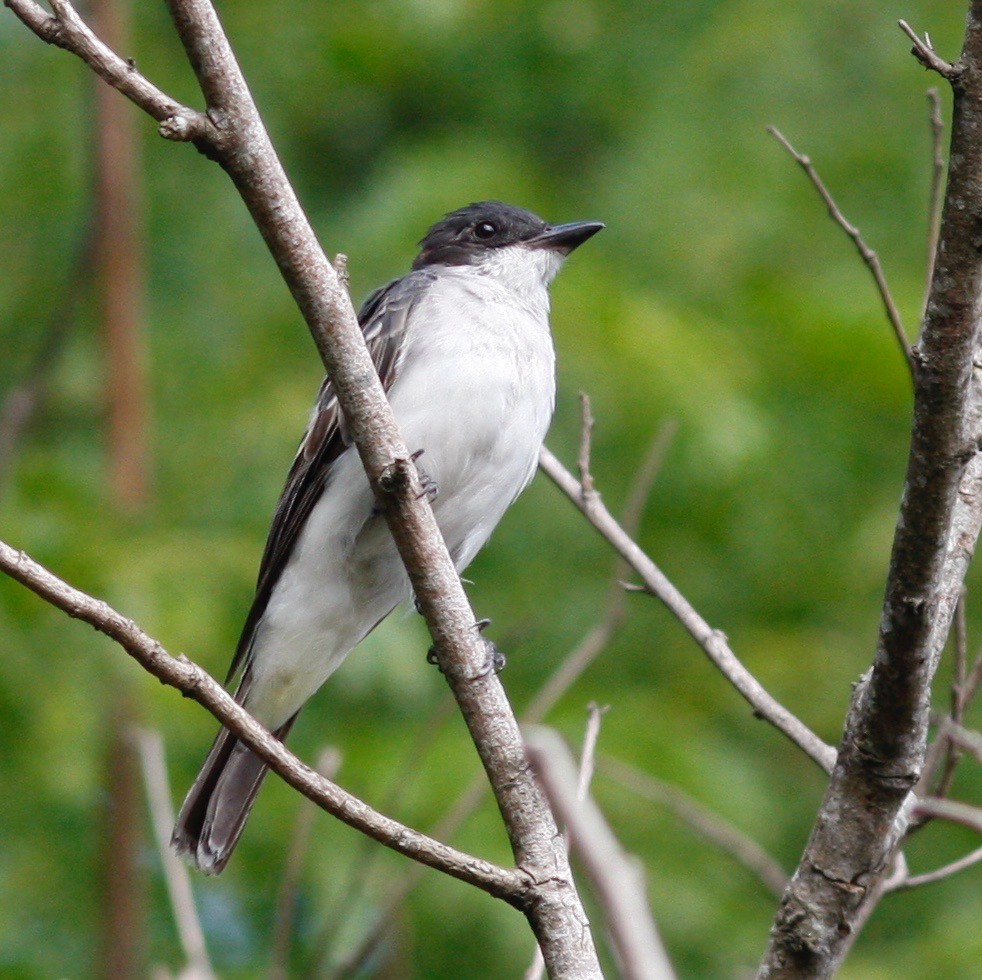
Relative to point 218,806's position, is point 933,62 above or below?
above

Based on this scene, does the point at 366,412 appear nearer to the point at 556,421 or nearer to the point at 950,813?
the point at 950,813

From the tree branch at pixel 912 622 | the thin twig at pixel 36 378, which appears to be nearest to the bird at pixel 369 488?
A: the thin twig at pixel 36 378

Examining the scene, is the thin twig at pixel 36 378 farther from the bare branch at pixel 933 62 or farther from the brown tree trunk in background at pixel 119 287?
the bare branch at pixel 933 62

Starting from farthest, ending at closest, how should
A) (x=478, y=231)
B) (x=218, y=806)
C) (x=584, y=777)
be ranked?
1. (x=478, y=231)
2. (x=218, y=806)
3. (x=584, y=777)

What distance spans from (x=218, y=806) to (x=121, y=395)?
3.19m

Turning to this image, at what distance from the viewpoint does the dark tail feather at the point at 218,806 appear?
385 cm

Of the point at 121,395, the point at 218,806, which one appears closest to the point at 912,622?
the point at 218,806

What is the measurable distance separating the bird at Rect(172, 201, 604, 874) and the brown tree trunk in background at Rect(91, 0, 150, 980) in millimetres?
1293

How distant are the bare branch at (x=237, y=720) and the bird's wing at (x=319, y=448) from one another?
1976 millimetres

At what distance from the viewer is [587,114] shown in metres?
8.79

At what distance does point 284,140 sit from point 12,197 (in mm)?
1538

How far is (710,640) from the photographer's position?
10.0 feet

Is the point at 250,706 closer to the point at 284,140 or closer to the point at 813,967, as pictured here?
the point at 813,967

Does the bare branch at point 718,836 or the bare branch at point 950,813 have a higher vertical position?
the bare branch at point 950,813
